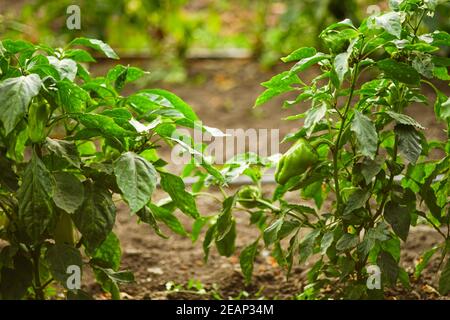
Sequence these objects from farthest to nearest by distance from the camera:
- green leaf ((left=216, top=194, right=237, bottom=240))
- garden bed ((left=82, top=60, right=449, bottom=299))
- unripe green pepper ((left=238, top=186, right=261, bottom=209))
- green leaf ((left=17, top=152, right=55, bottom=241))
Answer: garden bed ((left=82, top=60, right=449, bottom=299))
unripe green pepper ((left=238, top=186, right=261, bottom=209))
green leaf ((left=216, top=194, right=237, bottom=240))
green leaf ((left=17, top=152, right=55, bottom=241))

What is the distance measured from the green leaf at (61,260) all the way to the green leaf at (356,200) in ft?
2.13

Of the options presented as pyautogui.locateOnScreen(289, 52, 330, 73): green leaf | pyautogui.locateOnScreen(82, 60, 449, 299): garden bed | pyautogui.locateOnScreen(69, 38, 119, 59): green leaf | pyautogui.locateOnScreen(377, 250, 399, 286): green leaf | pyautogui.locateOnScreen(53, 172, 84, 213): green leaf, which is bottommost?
pyautogui.locateOnScreen(82, 60, 449, 299): garden bed

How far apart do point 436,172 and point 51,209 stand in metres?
0.94

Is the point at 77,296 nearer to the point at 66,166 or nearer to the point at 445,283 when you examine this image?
the point at 66,166

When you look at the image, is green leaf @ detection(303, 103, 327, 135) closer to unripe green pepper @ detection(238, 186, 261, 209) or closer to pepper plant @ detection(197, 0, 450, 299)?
pepper plant @ detection(197, 0, 450, 299)

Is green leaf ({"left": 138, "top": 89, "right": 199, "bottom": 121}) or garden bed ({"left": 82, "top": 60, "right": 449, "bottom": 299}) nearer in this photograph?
green leaf ({"left": 138, "top": 89, "right": 199, "bottom": 121})

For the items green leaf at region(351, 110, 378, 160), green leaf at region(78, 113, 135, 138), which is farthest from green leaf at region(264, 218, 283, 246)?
green leaf at region(78, 113, 135, 138)

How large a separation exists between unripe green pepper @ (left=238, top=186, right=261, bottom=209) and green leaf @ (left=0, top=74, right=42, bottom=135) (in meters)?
0.75

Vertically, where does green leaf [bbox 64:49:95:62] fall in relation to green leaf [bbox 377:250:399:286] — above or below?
above

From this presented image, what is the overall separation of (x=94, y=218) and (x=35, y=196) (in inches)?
5.8

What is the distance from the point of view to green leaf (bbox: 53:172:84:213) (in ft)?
5.72

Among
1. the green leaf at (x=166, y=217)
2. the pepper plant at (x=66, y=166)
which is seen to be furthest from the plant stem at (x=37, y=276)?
the green leaf at (x=166, y=217)

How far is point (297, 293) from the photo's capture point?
2.47 meters

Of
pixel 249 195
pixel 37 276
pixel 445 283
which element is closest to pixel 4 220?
pixel 37 276
